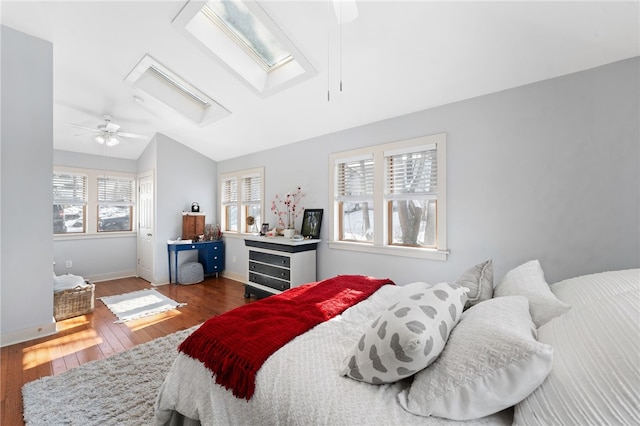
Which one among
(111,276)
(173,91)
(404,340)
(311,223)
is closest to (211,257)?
(111,276)

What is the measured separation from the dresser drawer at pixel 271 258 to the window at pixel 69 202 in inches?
139

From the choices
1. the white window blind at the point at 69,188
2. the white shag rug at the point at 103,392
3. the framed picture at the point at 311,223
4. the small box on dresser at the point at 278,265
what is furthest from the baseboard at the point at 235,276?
the white window blind at the point at 69,188

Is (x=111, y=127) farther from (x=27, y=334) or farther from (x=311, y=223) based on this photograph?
(x=311, y=223)

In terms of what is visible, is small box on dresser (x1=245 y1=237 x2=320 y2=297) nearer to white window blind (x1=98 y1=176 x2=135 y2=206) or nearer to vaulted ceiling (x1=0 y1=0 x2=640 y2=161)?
vaulted ceiling (x1=0 y1=0 x2=640 y2=161)

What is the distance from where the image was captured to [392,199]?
9.91 ft

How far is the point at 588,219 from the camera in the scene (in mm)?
1996

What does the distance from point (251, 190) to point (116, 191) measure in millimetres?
2798

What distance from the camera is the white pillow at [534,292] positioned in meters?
1.10

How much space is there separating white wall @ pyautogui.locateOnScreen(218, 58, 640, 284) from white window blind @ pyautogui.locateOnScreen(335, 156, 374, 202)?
491 millimetres

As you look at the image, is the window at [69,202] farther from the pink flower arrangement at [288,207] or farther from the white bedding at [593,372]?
the white bedding at [593,372]

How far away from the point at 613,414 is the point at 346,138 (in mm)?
3171

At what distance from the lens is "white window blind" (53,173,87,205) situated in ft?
15.0

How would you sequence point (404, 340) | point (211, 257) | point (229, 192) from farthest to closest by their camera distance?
point (229, 192)
point (211, 257)
point (404, 340)

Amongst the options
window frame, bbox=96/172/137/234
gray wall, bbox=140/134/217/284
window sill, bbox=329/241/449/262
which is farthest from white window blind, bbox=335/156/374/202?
window frame, bbox=96/172/137/234
